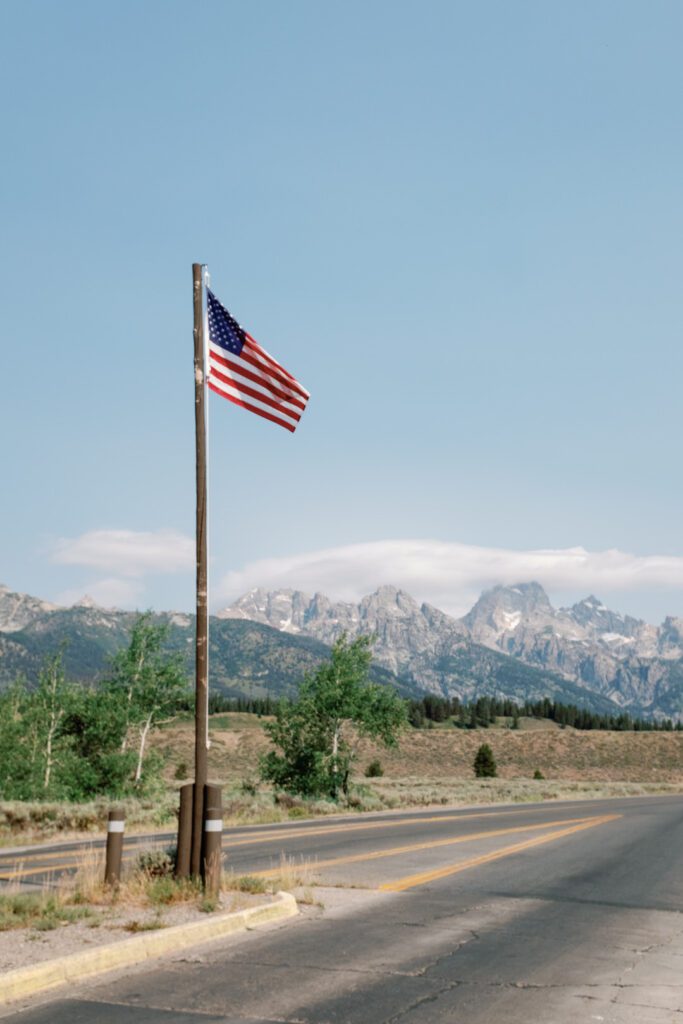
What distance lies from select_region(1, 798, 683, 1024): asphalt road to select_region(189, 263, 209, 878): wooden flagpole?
1844mm

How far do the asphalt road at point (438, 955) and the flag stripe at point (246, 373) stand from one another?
7359mm

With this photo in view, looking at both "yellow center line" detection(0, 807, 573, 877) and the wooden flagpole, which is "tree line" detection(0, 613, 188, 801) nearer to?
"yellow center line" detection(0, 807, 573, 877)

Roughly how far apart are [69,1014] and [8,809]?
1015 inches

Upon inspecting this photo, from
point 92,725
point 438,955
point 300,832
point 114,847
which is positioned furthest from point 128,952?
point 92,725

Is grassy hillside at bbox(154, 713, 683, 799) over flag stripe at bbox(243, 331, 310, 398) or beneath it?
beneath

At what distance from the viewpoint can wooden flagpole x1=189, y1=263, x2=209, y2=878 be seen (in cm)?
1196

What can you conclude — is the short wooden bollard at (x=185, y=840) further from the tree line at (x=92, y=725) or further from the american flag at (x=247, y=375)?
the tree line at (x=92, y=725)

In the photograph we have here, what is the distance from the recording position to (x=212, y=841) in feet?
38.0

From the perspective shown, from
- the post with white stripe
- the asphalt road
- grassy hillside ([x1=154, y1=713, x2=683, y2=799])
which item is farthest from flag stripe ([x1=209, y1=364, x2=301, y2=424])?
grassy hillside ([x1=154, y1=713, x2=683, y2=799])

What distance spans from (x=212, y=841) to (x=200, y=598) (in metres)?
3.06

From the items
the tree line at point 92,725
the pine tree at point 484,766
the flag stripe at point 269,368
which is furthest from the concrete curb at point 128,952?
the pine tree at point 484,766

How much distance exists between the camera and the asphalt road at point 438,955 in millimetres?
7031

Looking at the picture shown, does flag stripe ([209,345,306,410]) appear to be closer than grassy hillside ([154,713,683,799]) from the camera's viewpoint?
Yes

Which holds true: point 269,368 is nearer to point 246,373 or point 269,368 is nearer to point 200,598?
point 246,373
